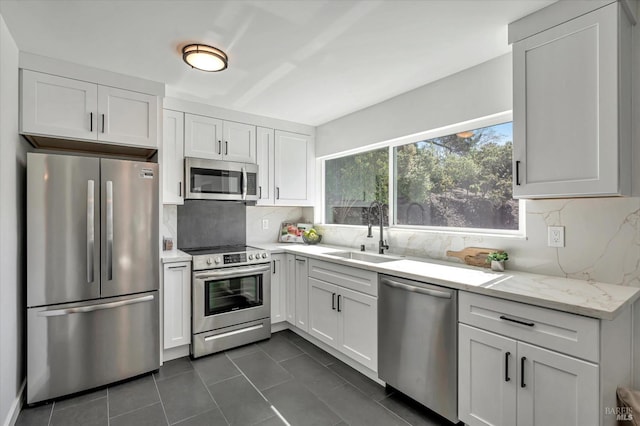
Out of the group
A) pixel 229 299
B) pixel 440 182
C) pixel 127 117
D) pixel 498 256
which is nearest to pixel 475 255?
pixel 498 256

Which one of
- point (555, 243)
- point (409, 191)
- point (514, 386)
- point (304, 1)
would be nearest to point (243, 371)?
point (514, 386)

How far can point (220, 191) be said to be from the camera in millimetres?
3318

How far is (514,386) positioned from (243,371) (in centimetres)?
200

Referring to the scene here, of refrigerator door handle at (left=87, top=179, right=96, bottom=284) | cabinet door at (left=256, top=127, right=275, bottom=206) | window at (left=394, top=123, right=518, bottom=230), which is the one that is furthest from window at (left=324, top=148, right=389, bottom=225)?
refrigerator door handle at (left=87, top=179, right=96, bottom=284)

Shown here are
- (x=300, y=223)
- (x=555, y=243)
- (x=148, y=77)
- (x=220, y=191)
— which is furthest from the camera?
(x=300, y=223)

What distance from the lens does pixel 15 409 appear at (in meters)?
2.03

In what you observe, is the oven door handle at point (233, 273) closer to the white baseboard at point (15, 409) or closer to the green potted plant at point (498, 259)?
the white baseboard at point (15, 409)

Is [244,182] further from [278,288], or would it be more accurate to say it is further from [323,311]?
[323,311]

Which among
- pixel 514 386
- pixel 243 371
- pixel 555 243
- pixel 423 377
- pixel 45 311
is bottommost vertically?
pixel 243 371

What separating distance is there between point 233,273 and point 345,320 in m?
1.17

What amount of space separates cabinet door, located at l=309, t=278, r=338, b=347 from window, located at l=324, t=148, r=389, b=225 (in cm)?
95

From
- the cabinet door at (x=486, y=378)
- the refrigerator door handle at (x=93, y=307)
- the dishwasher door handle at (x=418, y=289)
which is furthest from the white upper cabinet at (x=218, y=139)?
the cabinet door at (x=486, y=378)

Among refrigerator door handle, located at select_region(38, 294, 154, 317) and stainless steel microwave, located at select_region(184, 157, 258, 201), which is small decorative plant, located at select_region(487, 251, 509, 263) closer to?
stainless steel microwave, located at select_region(184, 157, 258, 201)

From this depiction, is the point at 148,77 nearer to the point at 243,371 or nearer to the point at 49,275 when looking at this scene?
the point at 49,275
